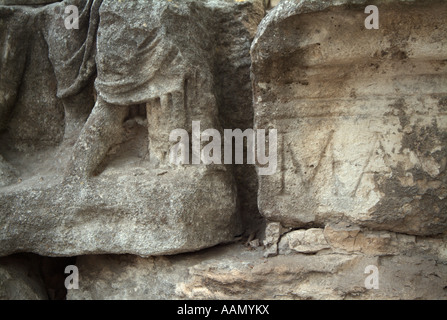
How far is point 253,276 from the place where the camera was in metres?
2.20

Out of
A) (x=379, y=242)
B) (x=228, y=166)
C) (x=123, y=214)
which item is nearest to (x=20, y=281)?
(x=123, y=214)

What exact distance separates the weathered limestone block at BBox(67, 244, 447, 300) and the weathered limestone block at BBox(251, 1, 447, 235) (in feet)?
0.56

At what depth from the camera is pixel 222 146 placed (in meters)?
2.45

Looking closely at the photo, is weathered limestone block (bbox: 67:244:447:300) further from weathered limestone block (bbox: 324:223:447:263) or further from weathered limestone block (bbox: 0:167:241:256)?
weathered limestone block (bbox: 0:167:241:256)

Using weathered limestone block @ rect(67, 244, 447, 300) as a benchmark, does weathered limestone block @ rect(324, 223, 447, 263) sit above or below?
above

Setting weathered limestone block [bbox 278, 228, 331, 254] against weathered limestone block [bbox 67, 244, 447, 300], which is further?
weathered limestone block [bbox 278, 228, 331, 254]

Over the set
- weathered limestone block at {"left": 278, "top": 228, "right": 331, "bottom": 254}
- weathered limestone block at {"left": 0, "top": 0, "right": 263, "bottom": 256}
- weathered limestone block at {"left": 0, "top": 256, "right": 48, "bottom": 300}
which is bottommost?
weathered limestone block at {"left": 0, "top": 256, "right": 48, "bottom": 300}

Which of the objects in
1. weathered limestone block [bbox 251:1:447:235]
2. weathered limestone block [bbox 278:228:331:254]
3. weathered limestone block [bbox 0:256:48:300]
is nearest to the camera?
weathered limestone block [bbox 251:1:447:235]

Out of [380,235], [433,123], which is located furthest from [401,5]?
[380,235]

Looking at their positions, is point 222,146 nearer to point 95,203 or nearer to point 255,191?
point 255,191

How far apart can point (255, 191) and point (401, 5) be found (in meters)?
1.14

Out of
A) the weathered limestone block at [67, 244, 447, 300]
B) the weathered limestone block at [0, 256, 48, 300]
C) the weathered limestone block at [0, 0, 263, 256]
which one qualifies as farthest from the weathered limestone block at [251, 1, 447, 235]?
the weathered limestone block at [0, 256, 48, 300]

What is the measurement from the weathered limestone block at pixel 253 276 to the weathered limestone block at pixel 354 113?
17 cm

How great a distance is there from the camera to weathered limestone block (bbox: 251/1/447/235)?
2000 millimetres
